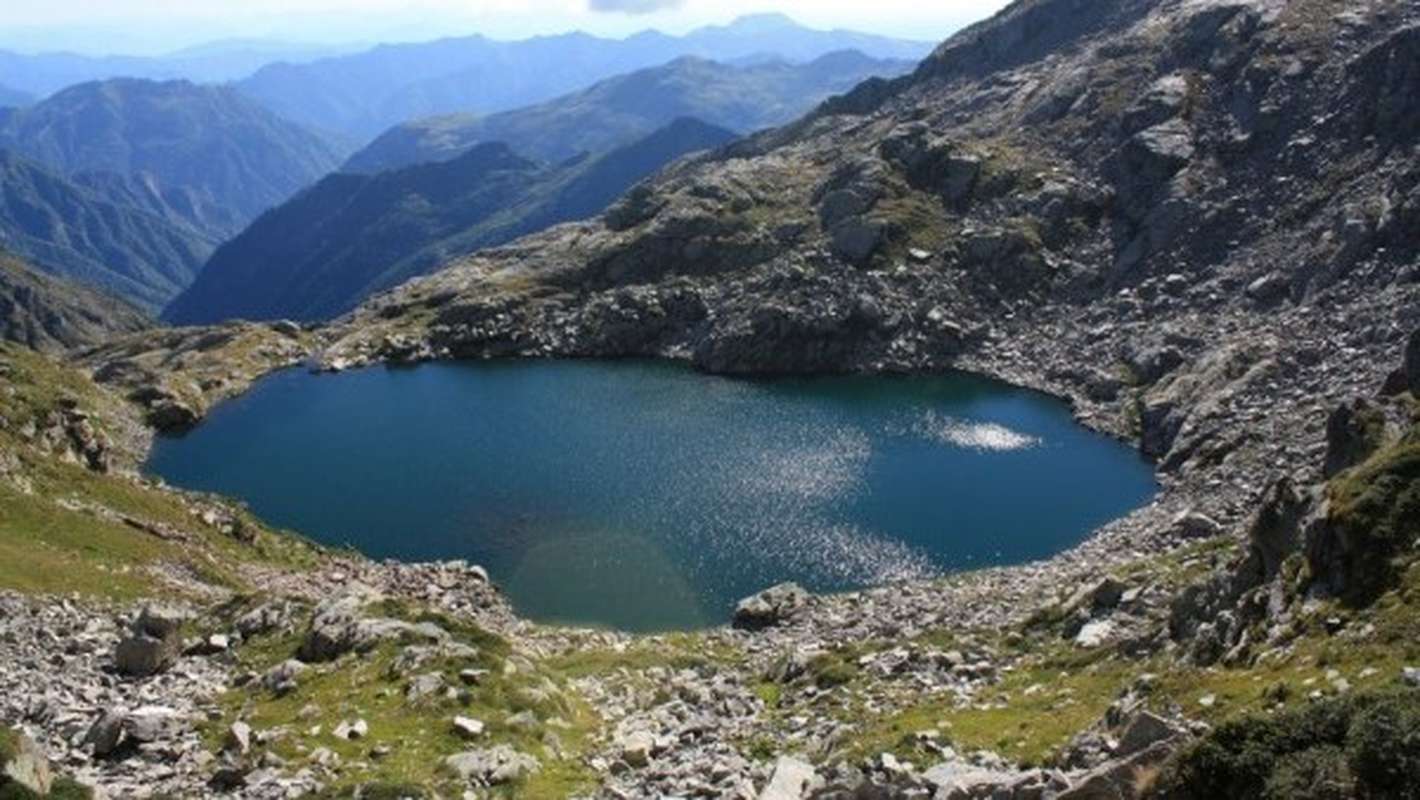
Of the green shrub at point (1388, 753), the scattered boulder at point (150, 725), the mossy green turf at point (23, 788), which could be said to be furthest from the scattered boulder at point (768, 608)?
the green shrub at point (1388, 753)

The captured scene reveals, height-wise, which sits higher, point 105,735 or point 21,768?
point 21,768

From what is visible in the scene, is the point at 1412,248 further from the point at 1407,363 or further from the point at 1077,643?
the point at 1077,643

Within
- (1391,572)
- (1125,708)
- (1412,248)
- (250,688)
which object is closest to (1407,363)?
(1391,572)

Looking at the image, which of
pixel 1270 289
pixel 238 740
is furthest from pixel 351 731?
pixel 1270 289

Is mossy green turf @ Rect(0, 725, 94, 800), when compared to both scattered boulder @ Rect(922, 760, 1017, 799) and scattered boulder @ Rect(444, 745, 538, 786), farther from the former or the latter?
scattered boulder @ Rect(922, 760, 1017, 799)

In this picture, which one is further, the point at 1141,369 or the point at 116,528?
the point at 1141,369

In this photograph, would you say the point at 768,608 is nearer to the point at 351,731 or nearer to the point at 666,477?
the point at 666,477

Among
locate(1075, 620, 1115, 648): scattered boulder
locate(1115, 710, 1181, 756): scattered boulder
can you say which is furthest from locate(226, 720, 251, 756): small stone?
locate(1075, 620, 1115, 648): scattered boulder
